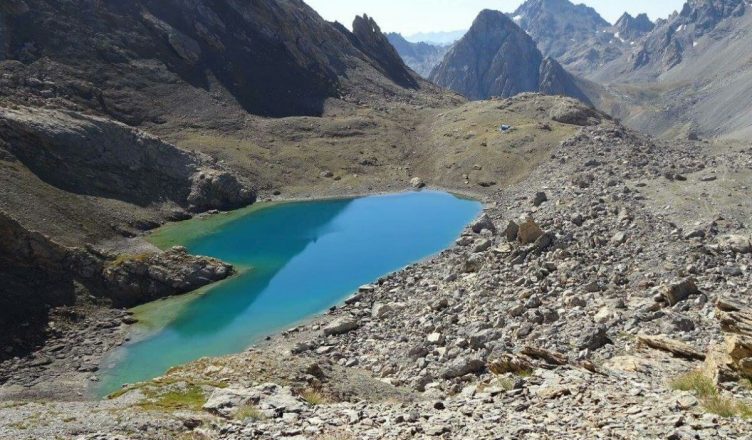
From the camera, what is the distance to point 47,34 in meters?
133

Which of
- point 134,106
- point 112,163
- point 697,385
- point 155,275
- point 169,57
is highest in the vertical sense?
point 169,57

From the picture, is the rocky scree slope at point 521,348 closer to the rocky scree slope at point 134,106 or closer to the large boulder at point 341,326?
the large boulder at point 341,326

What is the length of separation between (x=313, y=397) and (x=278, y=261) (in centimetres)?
4969

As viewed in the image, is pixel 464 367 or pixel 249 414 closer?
pixel 249 414

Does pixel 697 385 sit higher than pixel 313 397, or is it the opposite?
pixel 697 385

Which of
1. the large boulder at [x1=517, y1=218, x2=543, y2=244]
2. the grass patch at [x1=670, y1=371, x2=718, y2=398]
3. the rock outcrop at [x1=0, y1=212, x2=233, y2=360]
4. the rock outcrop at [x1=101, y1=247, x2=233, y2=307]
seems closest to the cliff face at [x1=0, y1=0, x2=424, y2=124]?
the rock outcrop at [x1=0, y1=212, x2=233, y2=360]

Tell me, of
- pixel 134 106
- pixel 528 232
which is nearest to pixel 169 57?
pixel 134 106

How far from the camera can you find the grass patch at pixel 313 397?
25.9 m

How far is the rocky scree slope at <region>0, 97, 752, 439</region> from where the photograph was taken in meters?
20.2

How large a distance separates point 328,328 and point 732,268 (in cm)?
2913

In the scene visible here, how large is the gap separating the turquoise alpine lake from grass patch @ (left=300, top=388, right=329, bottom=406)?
2272cm

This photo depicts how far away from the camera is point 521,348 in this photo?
34062 millimetres

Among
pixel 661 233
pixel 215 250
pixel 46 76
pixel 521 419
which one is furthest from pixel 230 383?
pixel 46 76

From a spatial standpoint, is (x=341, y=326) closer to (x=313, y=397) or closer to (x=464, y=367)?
(x=464, y=367)
